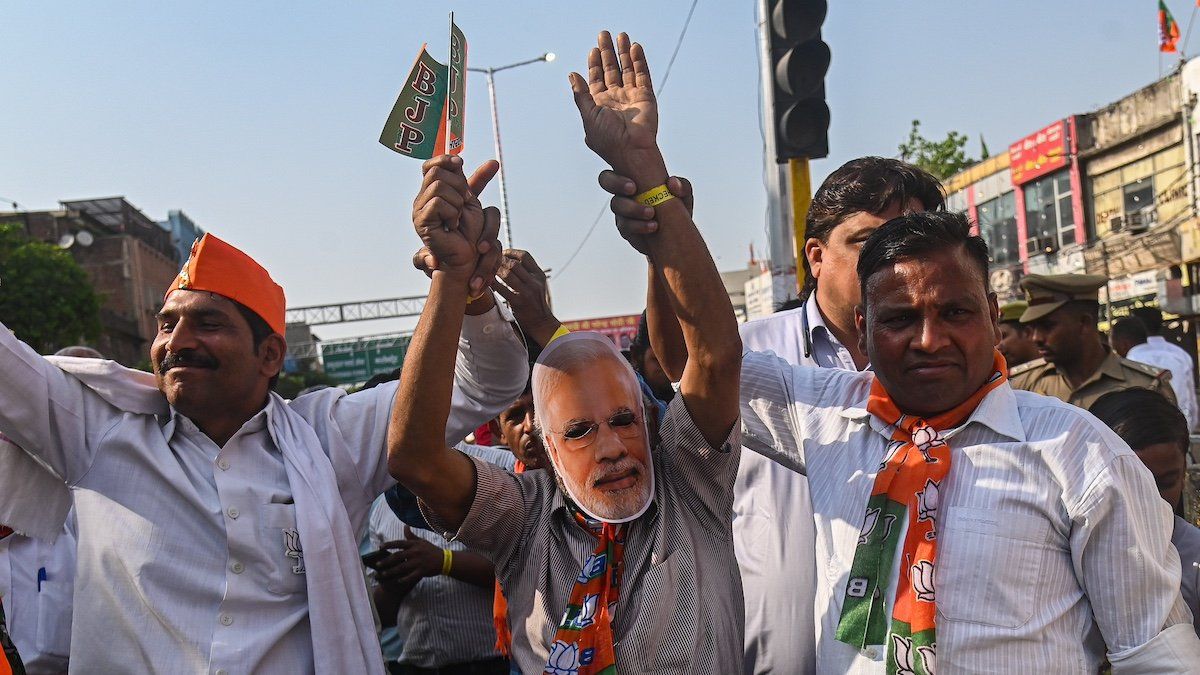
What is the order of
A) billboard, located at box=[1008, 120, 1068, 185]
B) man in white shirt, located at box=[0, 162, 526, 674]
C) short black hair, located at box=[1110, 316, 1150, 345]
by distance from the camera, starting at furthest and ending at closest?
billboard, located at box=[1008, 120, 1068, 185]
short black hair, located at box=[1110, 316, 1150, 345]
man in white shirt, located at box=[0, 162, 526, 674]

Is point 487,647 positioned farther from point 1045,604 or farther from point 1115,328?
point 1115,328

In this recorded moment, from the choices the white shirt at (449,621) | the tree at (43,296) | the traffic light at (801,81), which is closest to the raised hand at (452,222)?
the white shirt at (449,621)

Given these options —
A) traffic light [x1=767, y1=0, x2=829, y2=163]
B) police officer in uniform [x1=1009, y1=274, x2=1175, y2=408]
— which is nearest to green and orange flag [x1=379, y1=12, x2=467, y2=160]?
traffic light [x1=767, y1=0, x2=829, y2=163]

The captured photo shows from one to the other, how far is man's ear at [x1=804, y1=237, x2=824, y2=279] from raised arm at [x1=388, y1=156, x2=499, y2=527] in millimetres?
1188

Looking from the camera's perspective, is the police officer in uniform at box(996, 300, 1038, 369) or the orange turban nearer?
the orange turban

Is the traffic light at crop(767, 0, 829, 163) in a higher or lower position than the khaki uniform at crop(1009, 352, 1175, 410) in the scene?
higher

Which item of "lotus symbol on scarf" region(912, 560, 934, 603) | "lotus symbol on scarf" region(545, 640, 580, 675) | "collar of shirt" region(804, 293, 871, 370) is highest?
Answer: "collar of shirt" region(804, 293, 871, 370)

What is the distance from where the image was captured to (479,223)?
2.40 meters

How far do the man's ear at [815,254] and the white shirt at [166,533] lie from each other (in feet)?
3.56

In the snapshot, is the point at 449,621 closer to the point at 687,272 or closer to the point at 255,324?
the point at 255,324

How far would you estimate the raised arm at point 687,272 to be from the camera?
2.35m

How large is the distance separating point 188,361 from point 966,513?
198 centimetres

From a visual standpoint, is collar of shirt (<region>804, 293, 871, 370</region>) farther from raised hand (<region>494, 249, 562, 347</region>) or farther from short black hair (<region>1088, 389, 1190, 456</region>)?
short black hair (<region>1088, 389, 1190, 456</region>)

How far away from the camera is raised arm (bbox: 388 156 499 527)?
232 cm
